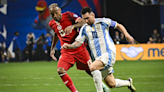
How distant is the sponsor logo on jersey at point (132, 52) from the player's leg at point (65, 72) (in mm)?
12583

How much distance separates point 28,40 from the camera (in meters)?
22.1

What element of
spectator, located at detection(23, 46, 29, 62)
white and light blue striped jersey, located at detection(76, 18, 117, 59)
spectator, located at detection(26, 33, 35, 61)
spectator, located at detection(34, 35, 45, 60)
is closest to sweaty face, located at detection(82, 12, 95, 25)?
white and light blue striped jersey, located at detection(76, 18, 117, 59)

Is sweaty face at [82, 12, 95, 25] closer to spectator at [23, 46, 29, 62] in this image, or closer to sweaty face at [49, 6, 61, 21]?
sweaty face at [49, 6, 61, 21]

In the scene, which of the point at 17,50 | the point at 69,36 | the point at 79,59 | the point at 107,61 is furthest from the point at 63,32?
the point at 17,50

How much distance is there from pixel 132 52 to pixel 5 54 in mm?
9030

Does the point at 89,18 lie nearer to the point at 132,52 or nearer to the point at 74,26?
the point at 74,26

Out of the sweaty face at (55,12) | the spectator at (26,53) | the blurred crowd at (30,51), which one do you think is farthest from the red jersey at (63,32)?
the spectator at (26,53)

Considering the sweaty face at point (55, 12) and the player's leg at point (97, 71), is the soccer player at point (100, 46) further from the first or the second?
the sweaty face at point (55, 12)

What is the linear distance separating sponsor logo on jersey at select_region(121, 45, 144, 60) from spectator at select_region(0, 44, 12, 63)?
8481mm

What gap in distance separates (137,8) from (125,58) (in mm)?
6234

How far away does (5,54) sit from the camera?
22281mm

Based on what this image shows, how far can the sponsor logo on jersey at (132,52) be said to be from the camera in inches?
753

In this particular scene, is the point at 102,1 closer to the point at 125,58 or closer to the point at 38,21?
the point at 38,21

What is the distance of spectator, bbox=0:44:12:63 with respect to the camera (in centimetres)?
2231
